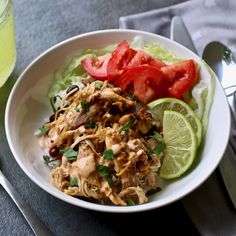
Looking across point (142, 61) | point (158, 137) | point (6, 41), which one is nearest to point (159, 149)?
point (158, 137)

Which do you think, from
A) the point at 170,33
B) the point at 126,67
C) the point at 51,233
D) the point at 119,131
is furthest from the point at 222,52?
the point at 51,233

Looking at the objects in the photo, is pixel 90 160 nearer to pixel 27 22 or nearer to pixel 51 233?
pixel 51 233

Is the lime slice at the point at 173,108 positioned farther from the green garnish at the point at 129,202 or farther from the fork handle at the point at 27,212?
the fork handle at the point at 27,212

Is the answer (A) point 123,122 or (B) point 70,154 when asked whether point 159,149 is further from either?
(B) point 70,154

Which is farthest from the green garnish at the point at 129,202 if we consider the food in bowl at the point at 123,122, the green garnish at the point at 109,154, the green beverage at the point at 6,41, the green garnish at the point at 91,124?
→ the green beverage at the point at 6,41

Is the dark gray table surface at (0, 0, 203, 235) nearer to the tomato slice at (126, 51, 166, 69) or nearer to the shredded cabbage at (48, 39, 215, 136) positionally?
the shredded cabbage at (48, 39, 215, 136)
